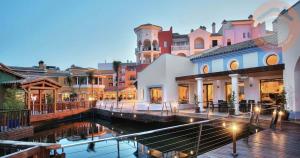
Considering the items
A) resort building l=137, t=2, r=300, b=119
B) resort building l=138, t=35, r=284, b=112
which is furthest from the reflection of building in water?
resort building l=138, t=35, r=284, b=112

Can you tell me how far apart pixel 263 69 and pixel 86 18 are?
5719cm

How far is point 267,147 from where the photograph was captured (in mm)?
6102

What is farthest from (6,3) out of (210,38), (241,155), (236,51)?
(241,155)

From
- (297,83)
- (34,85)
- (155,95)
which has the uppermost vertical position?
(34,85)

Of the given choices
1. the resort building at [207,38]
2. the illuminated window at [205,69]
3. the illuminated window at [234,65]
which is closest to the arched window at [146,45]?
the resort building at [207,38]

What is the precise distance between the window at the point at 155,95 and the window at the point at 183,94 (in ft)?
6.00

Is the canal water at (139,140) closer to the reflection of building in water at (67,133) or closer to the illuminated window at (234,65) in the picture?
the reflection of building in water at (67,133)

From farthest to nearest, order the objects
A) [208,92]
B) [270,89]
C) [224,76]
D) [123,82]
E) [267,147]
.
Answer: [123,82] < [208,92] < [224,76] < [270,89] < [267,147]

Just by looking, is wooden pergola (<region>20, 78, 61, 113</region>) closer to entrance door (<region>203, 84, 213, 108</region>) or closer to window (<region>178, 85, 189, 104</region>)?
window (<region>178, 85, 189, 104</region>)

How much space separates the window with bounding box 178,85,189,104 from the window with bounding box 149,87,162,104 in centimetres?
183

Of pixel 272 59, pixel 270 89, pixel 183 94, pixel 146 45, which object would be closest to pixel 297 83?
pixel 272 59

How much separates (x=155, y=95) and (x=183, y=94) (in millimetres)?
2663

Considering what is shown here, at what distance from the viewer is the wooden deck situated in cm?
549

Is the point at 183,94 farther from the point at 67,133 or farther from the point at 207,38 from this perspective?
the point at 207,38
